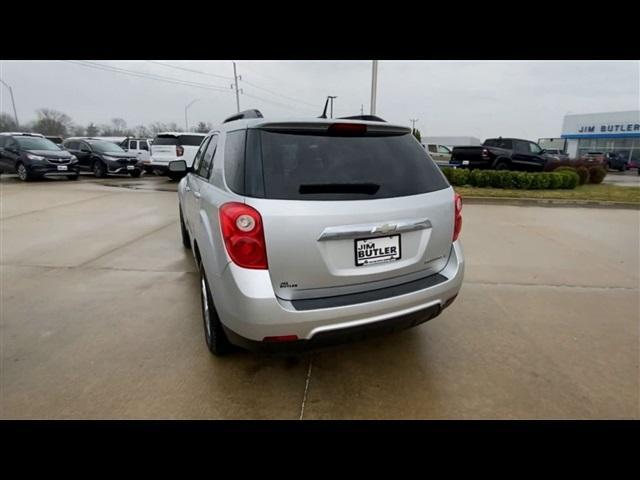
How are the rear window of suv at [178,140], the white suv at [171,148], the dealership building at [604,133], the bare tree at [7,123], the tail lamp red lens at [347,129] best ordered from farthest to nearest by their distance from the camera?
the bare tree at [7,123]
the dealership building at [604,133]
the rear window of suv at [178,140]
the white suv at [171,148]
the tail lamp red lens at [347,129]

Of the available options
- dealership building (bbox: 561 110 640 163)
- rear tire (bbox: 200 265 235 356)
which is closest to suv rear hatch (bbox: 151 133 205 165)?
rear tire (bbox: 200 265 235 356)

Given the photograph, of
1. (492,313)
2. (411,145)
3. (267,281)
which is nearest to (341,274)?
(267,281)

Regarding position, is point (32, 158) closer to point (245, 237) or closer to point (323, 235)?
point (245, 237)

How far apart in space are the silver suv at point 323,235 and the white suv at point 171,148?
11.6 m

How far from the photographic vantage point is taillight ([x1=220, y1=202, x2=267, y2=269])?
1811mm

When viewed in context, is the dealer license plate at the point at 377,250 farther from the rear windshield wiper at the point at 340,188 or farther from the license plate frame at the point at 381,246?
the rear windshield wiper at the point at 340,188

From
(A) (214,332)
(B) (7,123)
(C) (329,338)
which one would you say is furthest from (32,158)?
Answer: (B) (7,123)

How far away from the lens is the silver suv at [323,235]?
184cm

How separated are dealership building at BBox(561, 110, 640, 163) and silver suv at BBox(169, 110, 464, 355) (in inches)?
1823

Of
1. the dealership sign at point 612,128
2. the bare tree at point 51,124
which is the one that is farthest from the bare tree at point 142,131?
the dealership sign at point 612,128

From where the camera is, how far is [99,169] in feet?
50.5

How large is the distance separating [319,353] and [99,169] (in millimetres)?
16460
